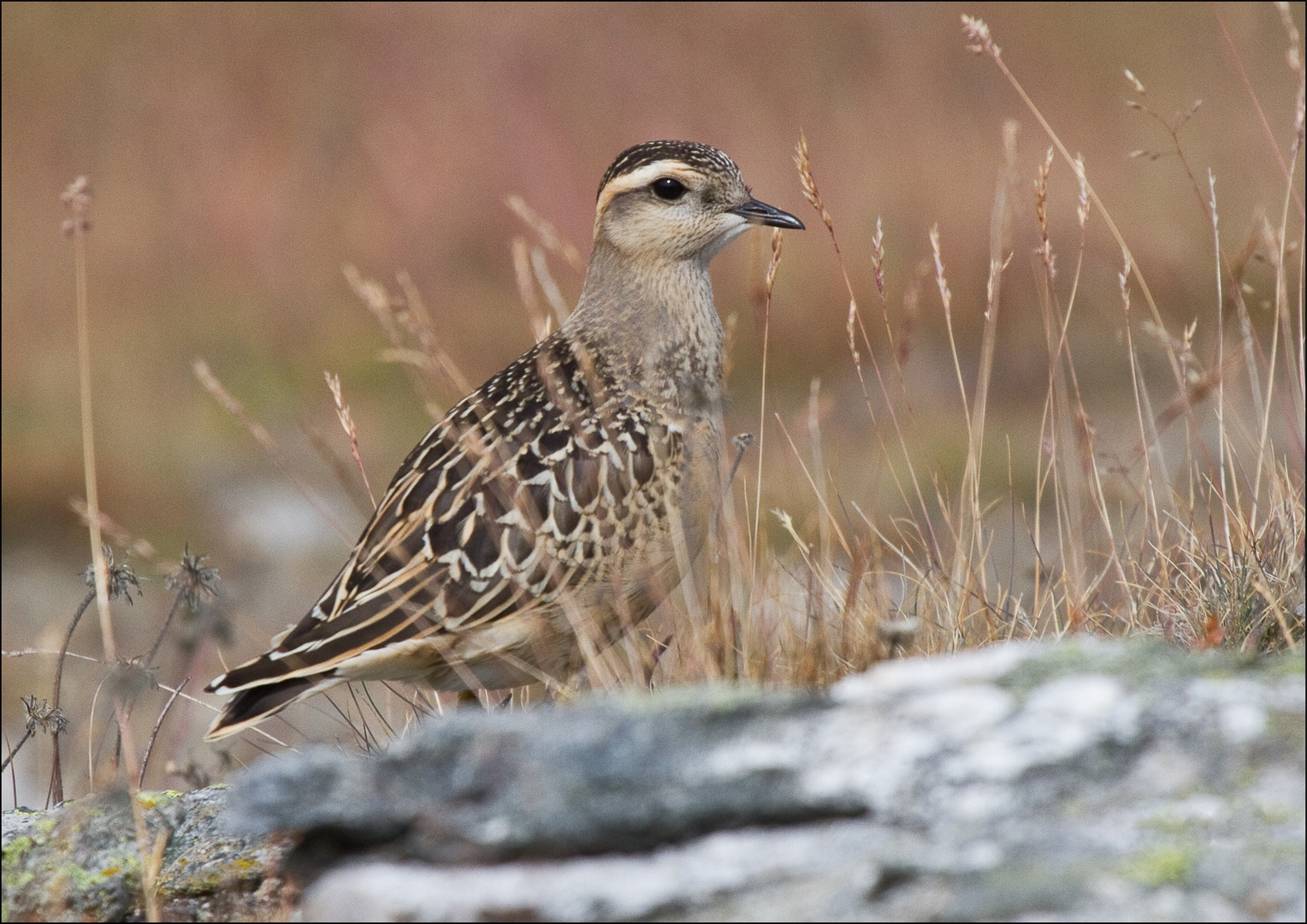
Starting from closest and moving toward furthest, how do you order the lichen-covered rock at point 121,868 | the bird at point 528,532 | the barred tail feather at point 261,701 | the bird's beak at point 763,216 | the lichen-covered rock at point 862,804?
the lichen-covered rock at point 862,804 < the lichen-covered rock at point 121,868 < the barred tail feather at point 261,701 < the bird at point 528,532 < the bird's beak at point 763,216

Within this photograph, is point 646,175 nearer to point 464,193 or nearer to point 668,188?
point 668,188

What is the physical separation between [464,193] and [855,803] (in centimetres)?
1368

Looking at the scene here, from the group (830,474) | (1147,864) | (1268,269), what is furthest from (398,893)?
(1268,269)

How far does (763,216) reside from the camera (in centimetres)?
526

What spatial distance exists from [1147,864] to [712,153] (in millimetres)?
3546

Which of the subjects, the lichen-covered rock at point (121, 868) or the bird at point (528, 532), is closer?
the lichen-covered rock at point (121, 868)

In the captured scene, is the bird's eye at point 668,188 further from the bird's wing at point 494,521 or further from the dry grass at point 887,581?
the bird's wing at point 494,521

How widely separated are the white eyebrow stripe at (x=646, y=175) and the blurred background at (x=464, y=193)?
6.42 meters

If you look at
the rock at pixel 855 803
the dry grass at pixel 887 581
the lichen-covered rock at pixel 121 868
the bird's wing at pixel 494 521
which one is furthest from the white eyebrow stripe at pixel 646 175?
the rock at pixel 855 803

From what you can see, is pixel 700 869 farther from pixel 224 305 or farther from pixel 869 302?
pixel 224 305

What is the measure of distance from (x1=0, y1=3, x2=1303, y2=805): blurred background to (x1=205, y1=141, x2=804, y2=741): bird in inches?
271

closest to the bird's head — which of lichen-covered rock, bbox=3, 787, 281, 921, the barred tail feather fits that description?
the barred tail feather

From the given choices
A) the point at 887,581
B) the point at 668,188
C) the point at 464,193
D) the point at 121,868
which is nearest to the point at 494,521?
the point at 887,581

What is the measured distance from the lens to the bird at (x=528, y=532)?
13.4 ft
